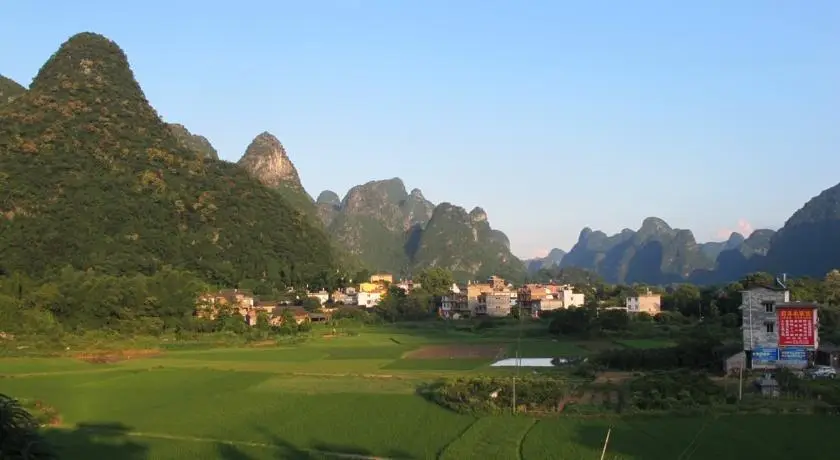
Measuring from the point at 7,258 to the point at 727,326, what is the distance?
42681 mm

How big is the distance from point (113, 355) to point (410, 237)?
323ft

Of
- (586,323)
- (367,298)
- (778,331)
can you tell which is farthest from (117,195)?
(778,331)

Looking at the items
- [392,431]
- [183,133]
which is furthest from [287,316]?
[183,133]

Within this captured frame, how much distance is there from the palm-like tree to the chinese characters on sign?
2189cm

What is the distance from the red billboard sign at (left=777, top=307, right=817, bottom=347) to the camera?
2180 centimetres

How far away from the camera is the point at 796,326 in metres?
A: 21.9

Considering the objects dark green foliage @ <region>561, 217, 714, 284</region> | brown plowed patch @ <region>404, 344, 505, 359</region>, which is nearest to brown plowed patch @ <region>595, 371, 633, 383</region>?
brown plowed patch @ <region>404, 344, 505, 359</region>

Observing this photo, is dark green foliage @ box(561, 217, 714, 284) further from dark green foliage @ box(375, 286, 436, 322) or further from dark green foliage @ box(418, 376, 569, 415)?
dark green foliage @ box(418, 376, 569, 415)

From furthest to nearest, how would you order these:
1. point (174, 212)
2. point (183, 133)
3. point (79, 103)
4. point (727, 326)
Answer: point (183, 133)
point (79, 103)
point (174, 212)
point (727, 326)

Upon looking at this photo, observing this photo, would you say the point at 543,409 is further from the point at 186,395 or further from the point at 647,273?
the point at 647,273

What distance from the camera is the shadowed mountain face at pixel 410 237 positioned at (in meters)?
115

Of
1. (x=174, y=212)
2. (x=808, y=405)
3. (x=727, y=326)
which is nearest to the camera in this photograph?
(x=808, y=405)

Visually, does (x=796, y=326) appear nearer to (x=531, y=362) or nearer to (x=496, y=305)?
(x=531, y=362)

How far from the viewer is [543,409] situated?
16.8 meters
